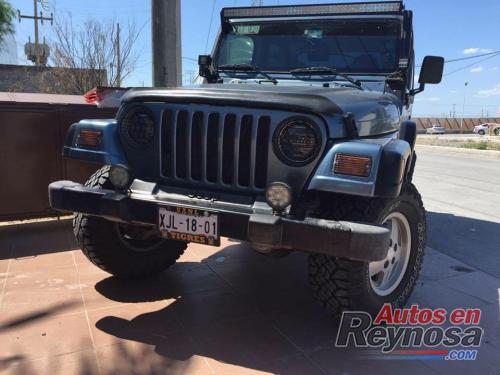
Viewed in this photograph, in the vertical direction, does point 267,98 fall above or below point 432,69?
below

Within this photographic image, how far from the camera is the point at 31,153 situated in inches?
198

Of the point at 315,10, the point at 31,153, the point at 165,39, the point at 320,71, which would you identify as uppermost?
the point at 165,39

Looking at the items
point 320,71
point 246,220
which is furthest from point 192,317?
point 320,71

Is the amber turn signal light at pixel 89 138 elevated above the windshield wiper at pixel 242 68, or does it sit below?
below

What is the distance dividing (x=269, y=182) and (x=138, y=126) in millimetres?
1016

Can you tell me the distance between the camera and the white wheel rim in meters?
3.05

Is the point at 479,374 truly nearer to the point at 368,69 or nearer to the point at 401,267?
the point at 401,267

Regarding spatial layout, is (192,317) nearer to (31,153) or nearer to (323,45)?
(323,45)

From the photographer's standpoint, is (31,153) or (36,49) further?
(36,49)

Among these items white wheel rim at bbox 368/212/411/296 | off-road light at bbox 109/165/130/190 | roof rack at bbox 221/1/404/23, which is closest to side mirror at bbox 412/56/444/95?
roof rack at bbox 221/1/404/23

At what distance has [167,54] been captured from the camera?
6.75 m

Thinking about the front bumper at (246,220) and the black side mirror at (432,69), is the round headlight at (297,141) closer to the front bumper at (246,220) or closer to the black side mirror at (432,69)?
the front bumper at (246,220)

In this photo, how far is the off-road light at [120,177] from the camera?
115 inches

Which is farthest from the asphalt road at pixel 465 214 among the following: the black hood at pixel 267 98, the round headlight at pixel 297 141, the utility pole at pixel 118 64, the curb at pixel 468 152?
the utility pole at pixel 118 64
